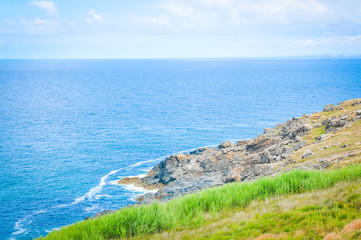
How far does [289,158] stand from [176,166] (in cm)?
2514

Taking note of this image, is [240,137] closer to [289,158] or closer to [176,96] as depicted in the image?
[289,158]

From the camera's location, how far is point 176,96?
145250mm

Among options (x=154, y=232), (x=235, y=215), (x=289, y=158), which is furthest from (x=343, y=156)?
(x=154, y=232)

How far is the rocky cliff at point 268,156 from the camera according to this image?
99.5 ft

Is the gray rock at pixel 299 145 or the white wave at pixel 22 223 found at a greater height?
the gray rock at pixel 299 145

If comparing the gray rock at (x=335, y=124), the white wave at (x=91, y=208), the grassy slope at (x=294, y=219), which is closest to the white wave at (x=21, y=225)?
the white wave at (x=91, y=208)

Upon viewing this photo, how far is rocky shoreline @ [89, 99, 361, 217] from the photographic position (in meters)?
35.1

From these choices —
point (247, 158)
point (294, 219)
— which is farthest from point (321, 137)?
point (294, 219)

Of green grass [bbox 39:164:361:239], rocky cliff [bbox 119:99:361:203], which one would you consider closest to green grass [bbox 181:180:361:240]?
green grass [bbox 39:164:361:239]

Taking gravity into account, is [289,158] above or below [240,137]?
above

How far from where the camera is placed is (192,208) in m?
17.3

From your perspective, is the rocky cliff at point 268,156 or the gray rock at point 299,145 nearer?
the rocky cliff at point 268,156

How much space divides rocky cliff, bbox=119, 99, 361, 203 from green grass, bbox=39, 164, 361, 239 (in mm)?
5861

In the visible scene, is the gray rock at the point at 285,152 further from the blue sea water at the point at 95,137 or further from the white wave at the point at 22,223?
the white wave at the point at 22,223
